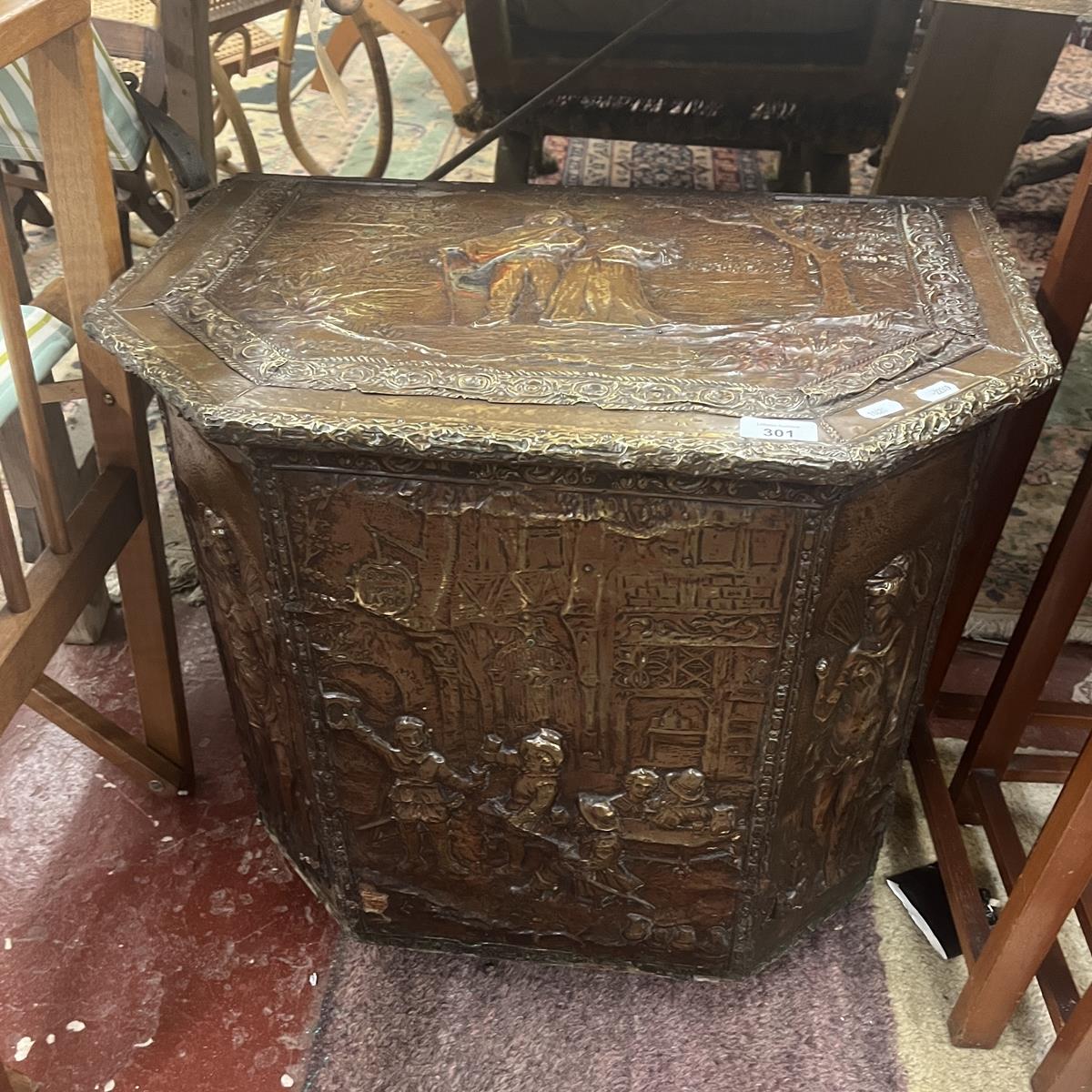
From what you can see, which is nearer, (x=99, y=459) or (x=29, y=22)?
(x=29, y=22)

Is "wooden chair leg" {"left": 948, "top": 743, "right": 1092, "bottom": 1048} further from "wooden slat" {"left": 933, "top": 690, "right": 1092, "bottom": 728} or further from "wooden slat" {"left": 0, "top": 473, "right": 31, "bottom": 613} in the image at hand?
"wooden slat" {"left": 0, "top": 473, "right": 31, "bottom": 613}

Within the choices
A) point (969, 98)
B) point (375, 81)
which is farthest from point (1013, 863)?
point (375, 81)

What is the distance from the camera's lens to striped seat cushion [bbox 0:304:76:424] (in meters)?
1.17

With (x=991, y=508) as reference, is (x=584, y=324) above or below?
above

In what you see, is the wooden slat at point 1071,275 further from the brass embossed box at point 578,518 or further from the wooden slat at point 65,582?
the wooden slat at point 65,582

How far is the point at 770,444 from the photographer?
2.72 feet

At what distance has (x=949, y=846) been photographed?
A: 4.29 feet

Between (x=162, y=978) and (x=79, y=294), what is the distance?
0.83 metres

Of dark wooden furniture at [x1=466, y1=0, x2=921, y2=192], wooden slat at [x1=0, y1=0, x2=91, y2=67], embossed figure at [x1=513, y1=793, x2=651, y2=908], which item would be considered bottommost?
embossed figure at [x1=513, y1=793, x2=651, y2=908]

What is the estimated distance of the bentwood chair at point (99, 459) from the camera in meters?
0.99

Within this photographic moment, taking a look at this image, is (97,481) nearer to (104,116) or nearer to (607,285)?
(104,116)

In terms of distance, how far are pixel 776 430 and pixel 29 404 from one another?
724 millimetres

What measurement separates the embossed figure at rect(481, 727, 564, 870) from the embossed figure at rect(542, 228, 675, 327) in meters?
Answer: 0.42

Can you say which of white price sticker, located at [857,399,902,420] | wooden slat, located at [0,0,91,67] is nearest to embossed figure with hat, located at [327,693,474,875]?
white price sticker, located at [857,399,902,420]
